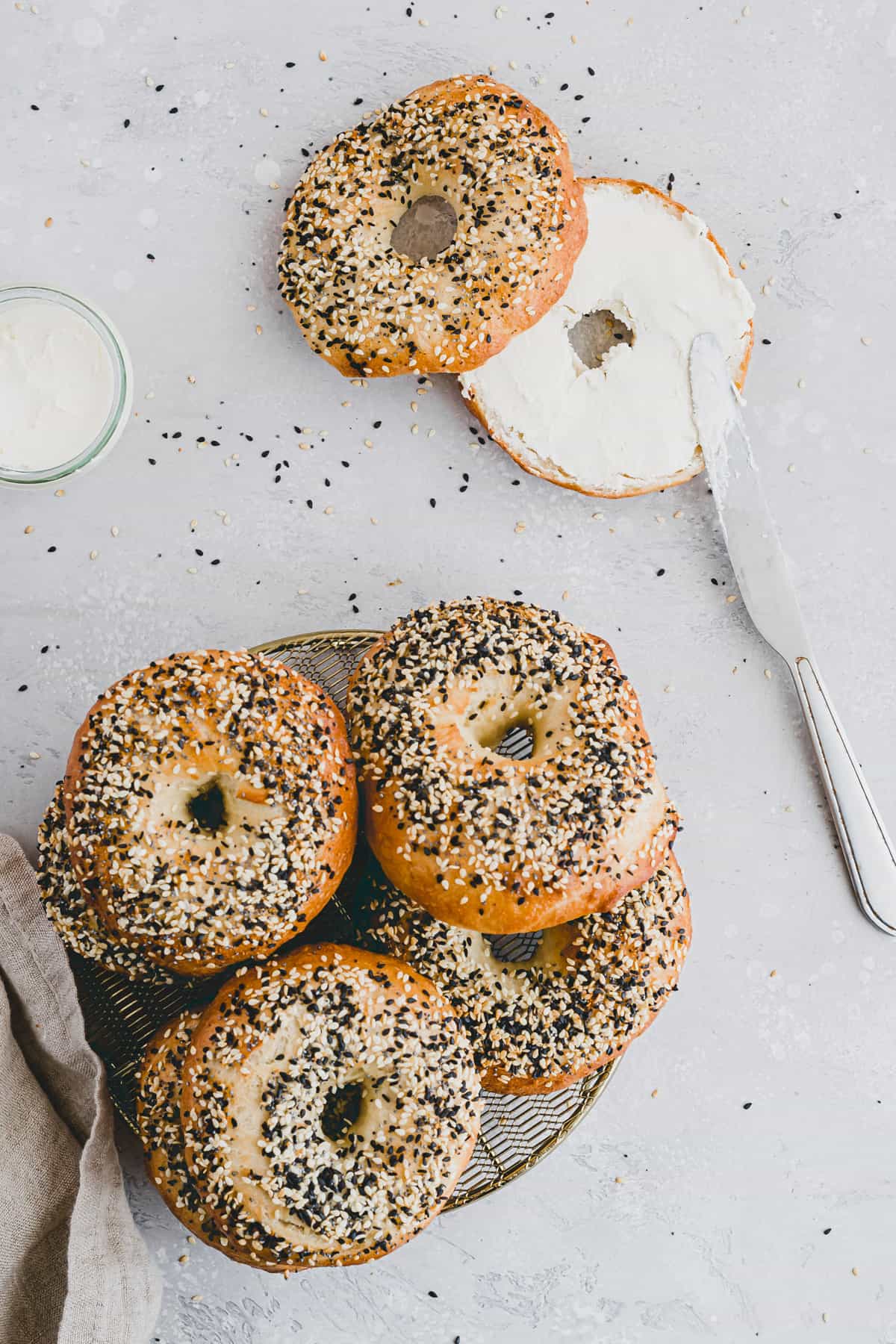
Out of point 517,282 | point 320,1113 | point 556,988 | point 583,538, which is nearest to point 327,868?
point 320,1113

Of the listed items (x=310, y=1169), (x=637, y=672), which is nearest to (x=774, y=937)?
(x=637, y=672)

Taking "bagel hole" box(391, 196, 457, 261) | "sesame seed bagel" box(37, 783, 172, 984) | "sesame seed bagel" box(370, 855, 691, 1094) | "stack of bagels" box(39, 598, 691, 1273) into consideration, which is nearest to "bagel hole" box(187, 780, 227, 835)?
"stack of bagels" box(39, 598, 691, 1273)

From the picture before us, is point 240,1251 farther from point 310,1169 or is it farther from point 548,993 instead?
point 548,993

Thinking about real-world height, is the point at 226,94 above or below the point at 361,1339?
above

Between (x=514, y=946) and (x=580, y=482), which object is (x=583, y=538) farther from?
(x=514, y=946)

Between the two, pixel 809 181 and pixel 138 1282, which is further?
pixel 809 181

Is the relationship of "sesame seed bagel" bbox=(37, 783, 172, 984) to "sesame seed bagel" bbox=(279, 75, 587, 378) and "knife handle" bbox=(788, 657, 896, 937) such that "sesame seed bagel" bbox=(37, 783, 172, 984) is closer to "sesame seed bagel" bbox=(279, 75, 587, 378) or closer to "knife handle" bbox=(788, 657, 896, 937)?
"sesame seed bagel" bbox=(279, 75, 587, 378)

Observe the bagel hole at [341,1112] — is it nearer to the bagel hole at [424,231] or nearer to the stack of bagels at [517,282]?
the stack of bagels at [517,282]
